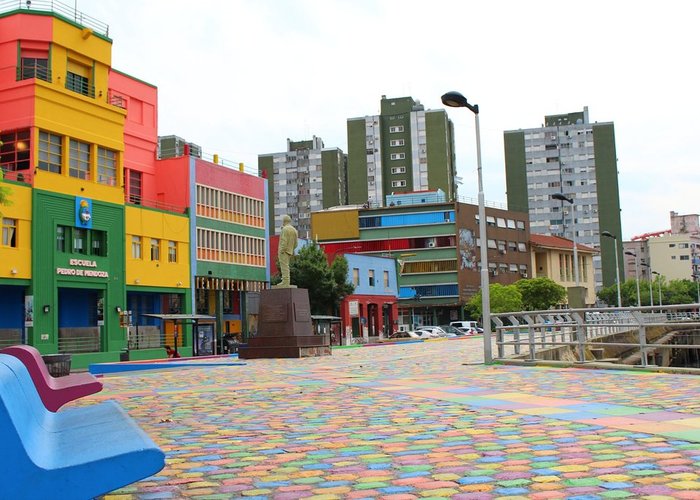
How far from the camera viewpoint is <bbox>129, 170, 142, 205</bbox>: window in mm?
51531

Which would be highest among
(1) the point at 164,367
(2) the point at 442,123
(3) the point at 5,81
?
(2) the point at 442,123

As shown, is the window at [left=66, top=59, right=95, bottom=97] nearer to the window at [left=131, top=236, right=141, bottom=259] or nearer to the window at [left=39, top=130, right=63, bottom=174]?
the window at [left=39, top=130, right=63, bottom=174]

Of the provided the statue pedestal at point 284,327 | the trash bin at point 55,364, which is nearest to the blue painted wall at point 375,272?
the statue pedestal at point 284,327

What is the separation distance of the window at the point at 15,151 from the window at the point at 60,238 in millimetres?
3508

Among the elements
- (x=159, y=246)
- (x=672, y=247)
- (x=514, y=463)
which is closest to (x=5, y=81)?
(x=159, y=246)

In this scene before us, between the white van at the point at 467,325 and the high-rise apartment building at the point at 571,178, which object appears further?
the high-rise apartment building at the point at 571,178

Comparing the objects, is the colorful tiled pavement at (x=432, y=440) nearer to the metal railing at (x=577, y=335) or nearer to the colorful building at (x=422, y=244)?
the metal railing at (x=577, y=335)

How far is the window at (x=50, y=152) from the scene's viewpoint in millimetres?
39750

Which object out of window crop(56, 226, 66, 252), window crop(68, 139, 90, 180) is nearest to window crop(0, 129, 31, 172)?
window crop(68, 139, 90, 180)

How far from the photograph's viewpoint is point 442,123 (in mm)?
112312

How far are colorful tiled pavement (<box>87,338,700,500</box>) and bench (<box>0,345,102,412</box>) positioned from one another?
827 millimetres

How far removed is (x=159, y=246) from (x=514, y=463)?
45.7m

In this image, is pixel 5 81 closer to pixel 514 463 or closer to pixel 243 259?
pixel 243 259

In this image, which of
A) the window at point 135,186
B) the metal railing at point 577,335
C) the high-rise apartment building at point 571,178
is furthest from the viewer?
the high-rise apartment building at point 571,178
